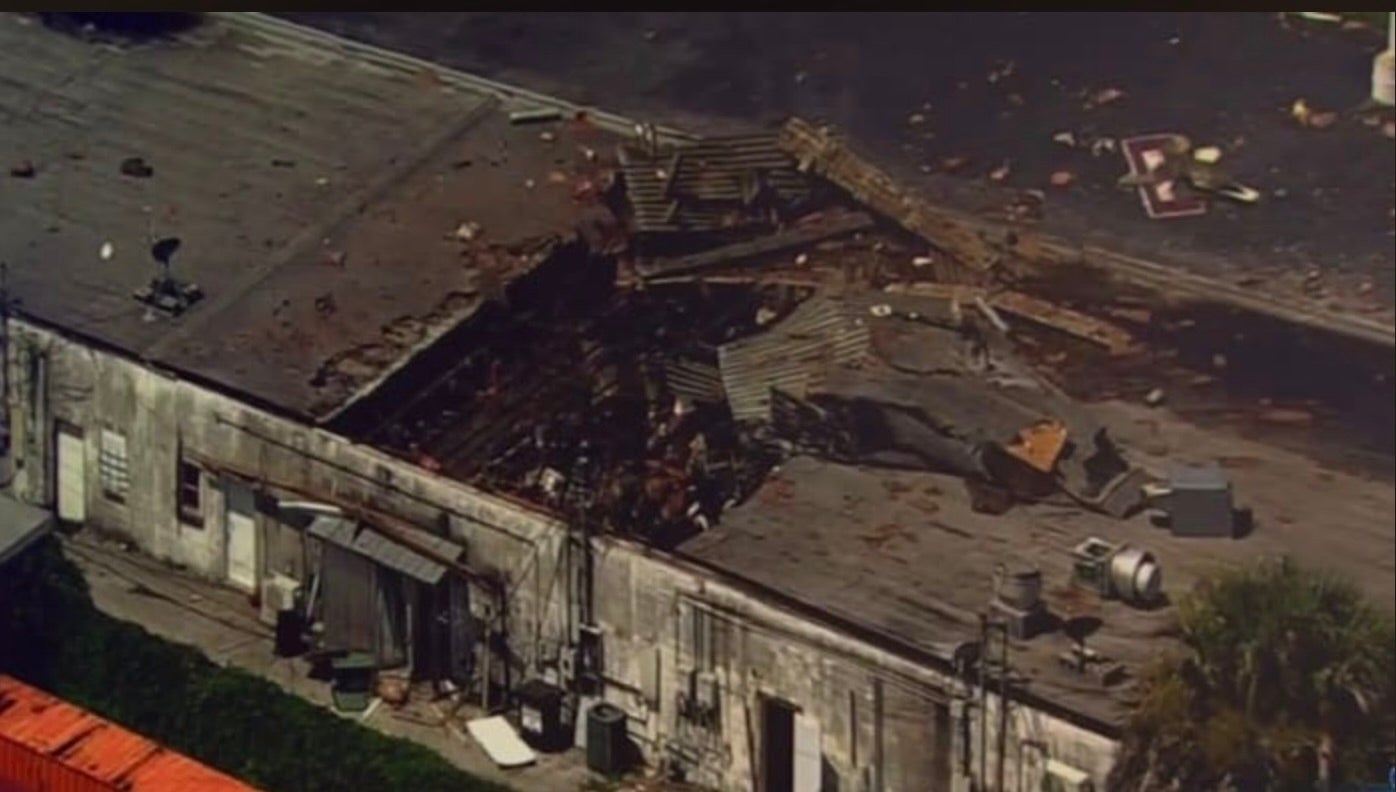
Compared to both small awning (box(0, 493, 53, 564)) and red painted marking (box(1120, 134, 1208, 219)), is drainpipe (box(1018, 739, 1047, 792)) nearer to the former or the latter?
red painted marking (box(1120, 134, 1208, 219))

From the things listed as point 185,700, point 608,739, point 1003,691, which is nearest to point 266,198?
point 185,700

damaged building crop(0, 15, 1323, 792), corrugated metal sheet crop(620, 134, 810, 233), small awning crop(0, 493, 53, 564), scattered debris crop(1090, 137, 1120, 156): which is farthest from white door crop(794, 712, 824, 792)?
small awning crop(0, 493, 53, 564)

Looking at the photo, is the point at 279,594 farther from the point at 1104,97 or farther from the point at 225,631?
the point at 1104,97

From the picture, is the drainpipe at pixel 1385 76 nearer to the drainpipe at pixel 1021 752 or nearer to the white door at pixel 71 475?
the drainpipe at pixel 1021 752

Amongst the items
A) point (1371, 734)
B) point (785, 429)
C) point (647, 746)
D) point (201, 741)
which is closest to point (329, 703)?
point (201, 741)

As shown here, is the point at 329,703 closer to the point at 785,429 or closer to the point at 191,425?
the point at 191,425

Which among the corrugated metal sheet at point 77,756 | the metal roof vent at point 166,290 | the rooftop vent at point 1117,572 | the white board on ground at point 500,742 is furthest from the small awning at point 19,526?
the rooftop vent at point 1117,572
